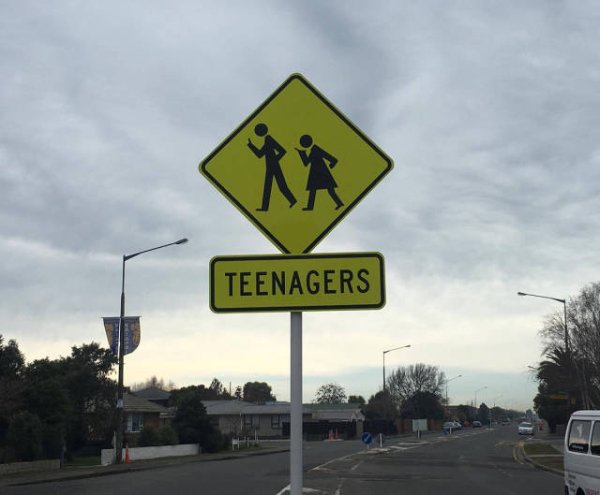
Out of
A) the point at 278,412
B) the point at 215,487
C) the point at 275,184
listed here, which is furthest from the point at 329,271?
the point at 278,412

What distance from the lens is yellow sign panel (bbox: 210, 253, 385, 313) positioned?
11.9 ft

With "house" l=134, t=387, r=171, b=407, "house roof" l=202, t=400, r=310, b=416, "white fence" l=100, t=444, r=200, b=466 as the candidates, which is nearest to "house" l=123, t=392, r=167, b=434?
"white fence" l=100, t=444, r=200, b=466

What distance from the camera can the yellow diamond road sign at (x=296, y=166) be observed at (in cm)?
380

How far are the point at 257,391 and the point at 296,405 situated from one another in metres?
152

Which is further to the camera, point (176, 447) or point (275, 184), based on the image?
point (176, 447)

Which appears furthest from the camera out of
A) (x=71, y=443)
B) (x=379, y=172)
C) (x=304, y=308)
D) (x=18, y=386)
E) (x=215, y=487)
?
(x=71, y=443)

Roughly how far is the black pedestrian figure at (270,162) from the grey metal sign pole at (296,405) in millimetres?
616

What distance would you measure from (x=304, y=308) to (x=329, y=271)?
22 centimetres

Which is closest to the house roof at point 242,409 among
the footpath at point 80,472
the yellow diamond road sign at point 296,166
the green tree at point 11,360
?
the footpath at point 80,472

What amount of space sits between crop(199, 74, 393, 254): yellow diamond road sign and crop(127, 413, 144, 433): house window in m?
48.1

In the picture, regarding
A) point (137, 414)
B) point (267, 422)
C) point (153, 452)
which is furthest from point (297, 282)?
point (267, 422)

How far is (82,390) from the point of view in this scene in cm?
3859

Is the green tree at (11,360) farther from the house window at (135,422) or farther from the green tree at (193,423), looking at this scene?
the house window at (135,422)

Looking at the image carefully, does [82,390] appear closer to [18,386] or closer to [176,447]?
[176,447]
